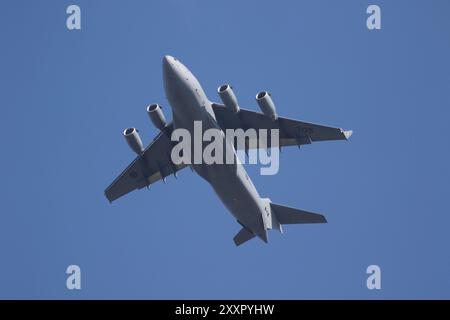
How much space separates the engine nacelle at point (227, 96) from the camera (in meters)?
32.0

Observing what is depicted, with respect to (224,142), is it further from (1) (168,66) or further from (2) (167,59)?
(2) (167,59)

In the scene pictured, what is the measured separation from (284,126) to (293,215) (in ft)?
16.5

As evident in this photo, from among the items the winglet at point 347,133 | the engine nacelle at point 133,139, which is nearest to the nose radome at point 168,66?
the engine nacelle at point 133,139

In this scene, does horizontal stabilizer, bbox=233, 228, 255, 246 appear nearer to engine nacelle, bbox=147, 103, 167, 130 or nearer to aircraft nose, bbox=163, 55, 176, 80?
engine nacelle, bbox=147, 103, 167, 130

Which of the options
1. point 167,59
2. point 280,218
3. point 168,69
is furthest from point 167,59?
point 280,218

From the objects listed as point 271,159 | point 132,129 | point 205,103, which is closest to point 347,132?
point 271,159

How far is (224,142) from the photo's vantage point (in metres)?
31.7

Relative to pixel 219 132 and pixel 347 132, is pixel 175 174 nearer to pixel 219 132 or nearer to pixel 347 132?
pixel 219 132

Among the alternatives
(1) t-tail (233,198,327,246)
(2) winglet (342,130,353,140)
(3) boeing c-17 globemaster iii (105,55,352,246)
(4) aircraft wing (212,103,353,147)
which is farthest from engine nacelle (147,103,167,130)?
(2) winglet (342,130,353,140)

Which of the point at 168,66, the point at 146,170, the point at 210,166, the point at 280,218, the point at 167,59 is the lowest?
the point at 280,218

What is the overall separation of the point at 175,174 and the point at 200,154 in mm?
4362

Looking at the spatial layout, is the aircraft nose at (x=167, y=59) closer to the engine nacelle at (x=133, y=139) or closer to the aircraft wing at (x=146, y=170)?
the engine nacelle at (x=133, y=139)

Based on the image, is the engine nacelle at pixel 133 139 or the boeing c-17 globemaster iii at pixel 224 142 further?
the engine nacelle at pixel 133 139

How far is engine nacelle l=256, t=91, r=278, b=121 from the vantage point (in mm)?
31672
